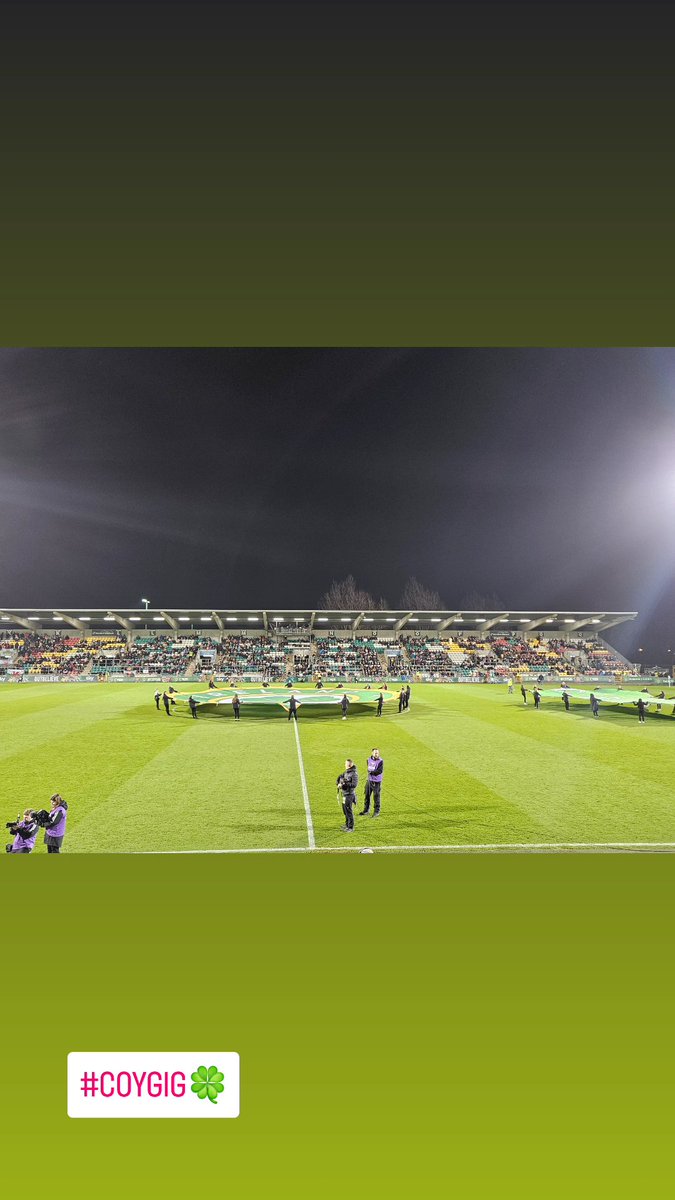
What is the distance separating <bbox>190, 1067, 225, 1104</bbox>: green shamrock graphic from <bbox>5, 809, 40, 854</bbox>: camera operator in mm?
4346

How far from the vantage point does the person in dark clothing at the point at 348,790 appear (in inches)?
284

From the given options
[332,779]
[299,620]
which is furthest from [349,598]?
[332,779]

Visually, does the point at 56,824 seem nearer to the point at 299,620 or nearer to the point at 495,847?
the point at 495,847

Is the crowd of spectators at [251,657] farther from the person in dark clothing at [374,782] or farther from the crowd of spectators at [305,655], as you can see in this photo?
the person in dark clothing at [374,782]

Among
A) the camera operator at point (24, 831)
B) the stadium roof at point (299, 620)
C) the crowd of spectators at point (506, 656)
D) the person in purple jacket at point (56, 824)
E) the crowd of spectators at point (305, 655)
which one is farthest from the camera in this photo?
the stadium roof at point (299, 620)

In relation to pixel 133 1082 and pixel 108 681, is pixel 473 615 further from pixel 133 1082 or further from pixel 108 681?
pixel 133 1082

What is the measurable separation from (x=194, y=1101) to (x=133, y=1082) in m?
0.20

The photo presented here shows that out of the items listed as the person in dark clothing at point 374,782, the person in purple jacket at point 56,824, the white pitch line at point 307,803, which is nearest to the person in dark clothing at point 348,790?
the white pitch line at point 307,803

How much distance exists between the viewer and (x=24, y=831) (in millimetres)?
5539

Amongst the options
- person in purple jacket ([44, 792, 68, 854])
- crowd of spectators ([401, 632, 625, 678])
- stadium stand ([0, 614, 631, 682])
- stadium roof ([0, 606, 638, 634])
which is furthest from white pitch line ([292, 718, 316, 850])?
stadium roof ([0, 606, 638, 634])

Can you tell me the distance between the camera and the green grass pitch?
23.7 ft

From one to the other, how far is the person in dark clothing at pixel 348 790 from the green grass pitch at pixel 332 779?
0.47ft

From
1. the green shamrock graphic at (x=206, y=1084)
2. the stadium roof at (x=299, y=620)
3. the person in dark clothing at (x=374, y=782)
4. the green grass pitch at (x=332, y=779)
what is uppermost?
the stadium roof at (x=299, y=620)

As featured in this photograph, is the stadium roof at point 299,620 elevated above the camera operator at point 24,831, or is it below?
above
